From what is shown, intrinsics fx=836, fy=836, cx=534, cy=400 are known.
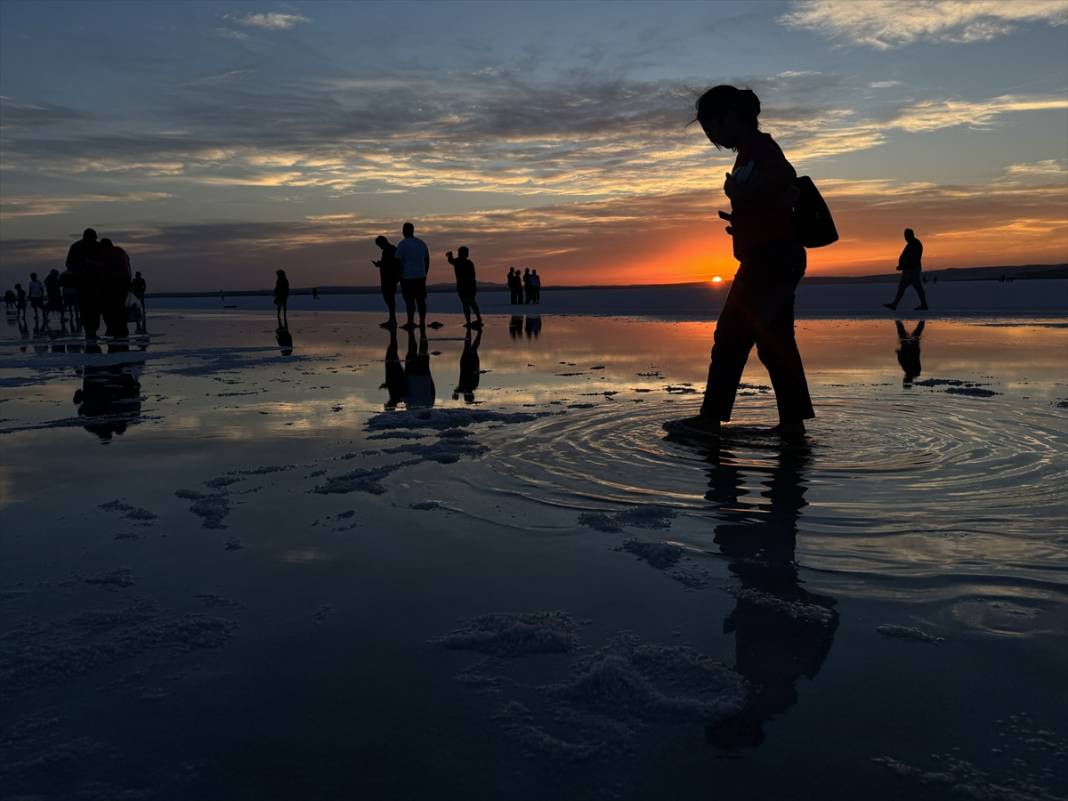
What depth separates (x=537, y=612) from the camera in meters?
2.84

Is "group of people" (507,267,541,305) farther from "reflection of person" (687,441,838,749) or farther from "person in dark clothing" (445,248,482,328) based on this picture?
"reflection of person" (687,441,838,749)

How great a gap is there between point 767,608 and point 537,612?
78 cm

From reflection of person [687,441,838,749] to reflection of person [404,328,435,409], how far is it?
4.24m

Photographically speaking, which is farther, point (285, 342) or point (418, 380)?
point (285, 342)

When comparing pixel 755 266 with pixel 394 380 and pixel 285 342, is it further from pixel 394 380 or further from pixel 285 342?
pixel 285 342

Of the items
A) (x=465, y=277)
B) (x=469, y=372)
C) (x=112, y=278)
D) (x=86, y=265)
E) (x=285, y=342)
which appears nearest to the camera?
(x=469, y=372)

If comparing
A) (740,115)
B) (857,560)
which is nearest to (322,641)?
(857,560)

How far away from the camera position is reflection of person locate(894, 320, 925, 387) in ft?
32.4

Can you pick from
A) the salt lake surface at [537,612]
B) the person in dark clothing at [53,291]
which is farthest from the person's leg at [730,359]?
the person in dark clothing at [53,291]

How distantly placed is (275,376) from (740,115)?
717cm

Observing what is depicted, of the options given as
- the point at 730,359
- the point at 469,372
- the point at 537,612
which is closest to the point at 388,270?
the point at 469,372

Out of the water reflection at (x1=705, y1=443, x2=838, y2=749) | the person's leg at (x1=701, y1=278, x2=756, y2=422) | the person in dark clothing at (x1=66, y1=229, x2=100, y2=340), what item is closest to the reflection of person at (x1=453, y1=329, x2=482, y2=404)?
the person's leg at (x1=701, y1=278, x2=756, y2=422)

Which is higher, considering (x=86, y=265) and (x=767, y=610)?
(x=86, y=265)

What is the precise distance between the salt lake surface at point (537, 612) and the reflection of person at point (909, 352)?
3.23 metres
